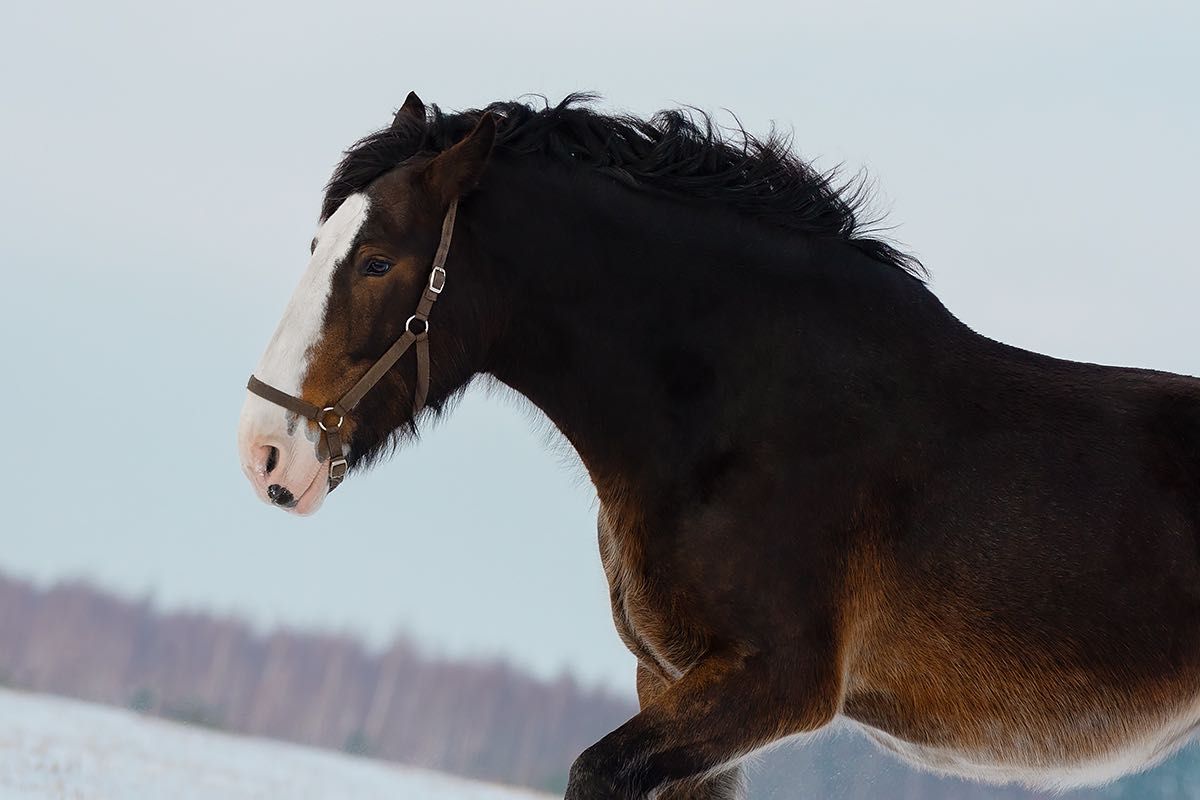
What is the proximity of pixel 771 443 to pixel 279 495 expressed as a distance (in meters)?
1.39

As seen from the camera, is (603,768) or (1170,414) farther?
(1170,414)

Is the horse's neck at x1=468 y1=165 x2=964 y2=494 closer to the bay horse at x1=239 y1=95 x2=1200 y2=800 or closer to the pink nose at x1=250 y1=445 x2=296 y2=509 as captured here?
the bay horse at x1=239 y1=95 x2=1200 y2=800

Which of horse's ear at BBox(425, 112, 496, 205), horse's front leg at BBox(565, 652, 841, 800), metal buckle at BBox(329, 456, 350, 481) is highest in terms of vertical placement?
horse's ear at BBox(425, 112, 496, 205)

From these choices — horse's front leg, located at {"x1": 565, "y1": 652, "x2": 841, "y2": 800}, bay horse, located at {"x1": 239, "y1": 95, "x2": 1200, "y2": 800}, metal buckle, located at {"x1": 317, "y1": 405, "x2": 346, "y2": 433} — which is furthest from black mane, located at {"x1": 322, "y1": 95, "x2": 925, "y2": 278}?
horse's front leg, located at {"x1": 565, "y1": 652, "x2": 841, "y2": 800}

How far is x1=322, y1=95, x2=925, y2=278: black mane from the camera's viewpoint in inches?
144

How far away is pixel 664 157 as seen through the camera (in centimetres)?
376

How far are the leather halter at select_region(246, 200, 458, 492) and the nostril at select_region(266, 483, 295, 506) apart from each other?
0.43 ft

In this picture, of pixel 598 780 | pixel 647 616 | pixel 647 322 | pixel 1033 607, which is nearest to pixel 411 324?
pixel 647 322

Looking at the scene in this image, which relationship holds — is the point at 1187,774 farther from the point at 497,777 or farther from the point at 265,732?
the point at 265,732

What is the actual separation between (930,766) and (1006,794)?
808 centimetres

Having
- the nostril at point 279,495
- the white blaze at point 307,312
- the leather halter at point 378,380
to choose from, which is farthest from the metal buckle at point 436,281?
the nostril at point 279,495

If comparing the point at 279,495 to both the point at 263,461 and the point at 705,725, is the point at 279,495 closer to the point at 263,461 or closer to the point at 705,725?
the point at 263,461

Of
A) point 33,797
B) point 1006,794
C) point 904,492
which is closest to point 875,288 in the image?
point 904,492

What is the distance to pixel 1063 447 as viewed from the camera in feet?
11.6
